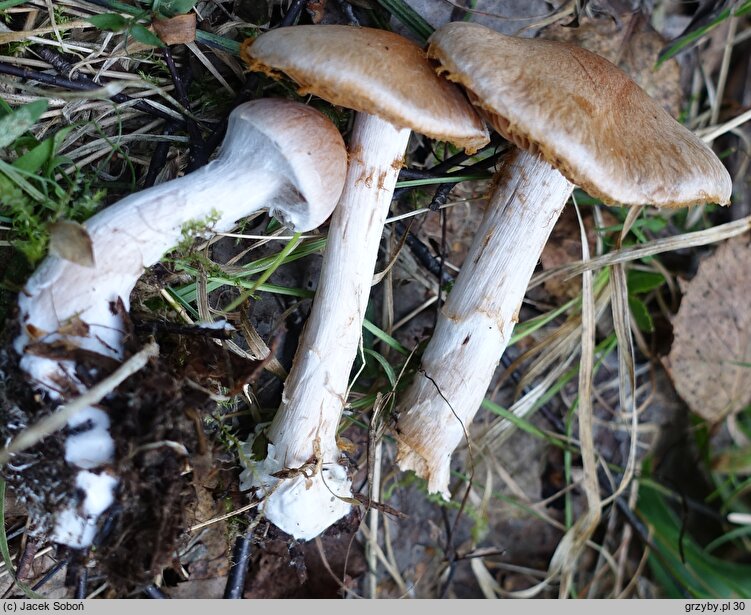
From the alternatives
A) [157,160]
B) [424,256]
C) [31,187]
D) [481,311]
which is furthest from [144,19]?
[481,311]

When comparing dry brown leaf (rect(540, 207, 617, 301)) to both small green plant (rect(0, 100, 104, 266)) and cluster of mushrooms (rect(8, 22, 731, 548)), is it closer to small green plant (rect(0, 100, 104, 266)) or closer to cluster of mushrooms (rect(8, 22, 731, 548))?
cluster of mushrooms (rect(8, 22, 731, 548))

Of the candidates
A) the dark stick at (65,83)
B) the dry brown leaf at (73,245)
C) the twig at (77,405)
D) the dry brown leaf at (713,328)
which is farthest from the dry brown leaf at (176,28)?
the dry brown leaf at (713,328)

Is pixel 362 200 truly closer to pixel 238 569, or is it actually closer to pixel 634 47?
pixel 238 569

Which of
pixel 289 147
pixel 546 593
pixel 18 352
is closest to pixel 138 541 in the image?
pixel 18 352

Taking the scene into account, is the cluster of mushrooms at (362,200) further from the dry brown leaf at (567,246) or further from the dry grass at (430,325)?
the dry brown leaf at (567,246)

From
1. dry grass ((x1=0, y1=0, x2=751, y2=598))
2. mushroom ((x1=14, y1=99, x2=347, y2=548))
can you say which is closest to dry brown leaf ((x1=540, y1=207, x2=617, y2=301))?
dry grass ((x1=0, y1=0, x2=751, y2=598))

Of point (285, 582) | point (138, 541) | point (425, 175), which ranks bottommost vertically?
point (285, 582)

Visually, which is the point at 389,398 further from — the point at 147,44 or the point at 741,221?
the point at 741,221
